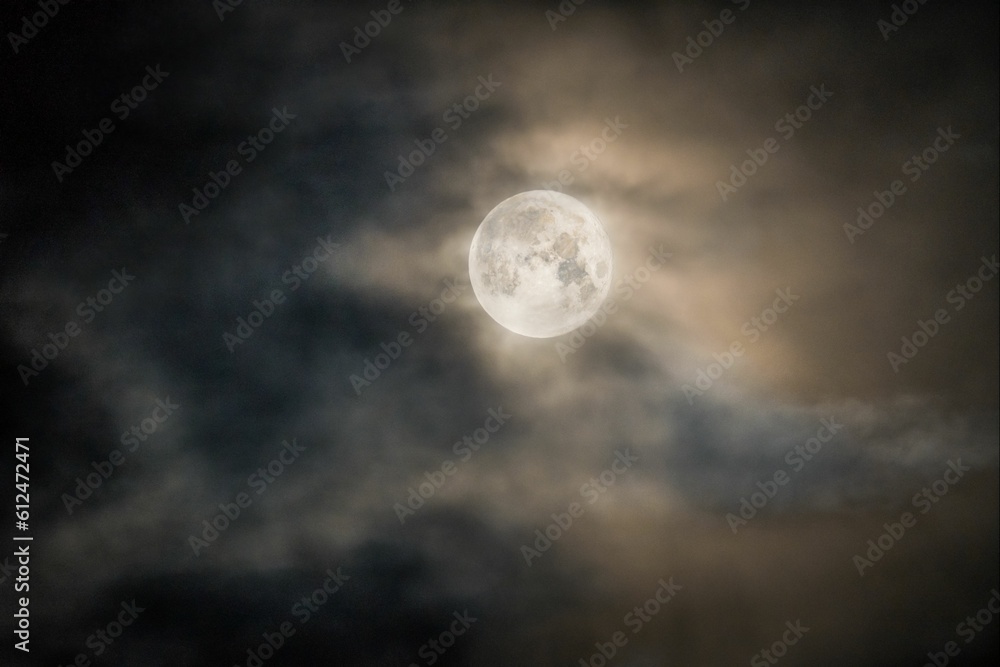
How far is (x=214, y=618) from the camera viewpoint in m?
10.5

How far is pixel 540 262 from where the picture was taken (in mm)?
8672

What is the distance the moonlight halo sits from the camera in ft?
28.5

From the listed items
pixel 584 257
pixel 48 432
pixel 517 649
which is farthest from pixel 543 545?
pixel 48 432

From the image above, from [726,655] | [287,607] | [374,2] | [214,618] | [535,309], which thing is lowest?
[214,618]

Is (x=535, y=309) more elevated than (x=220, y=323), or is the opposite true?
(x=535, y=309)

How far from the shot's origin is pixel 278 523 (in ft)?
34.7

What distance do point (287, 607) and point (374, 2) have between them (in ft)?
34.2

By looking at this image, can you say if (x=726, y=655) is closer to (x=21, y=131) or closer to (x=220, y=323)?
(x=220, y=323)

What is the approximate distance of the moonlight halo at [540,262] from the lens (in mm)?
8695

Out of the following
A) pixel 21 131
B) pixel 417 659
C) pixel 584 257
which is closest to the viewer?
pixel 584 257

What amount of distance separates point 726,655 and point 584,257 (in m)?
7.40

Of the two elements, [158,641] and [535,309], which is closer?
[535,309]

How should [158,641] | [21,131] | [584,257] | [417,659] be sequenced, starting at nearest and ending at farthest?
[584,257]
[21,131]
[158,641]
[417,659]

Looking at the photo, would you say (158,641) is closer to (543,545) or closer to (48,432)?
(48,432)
